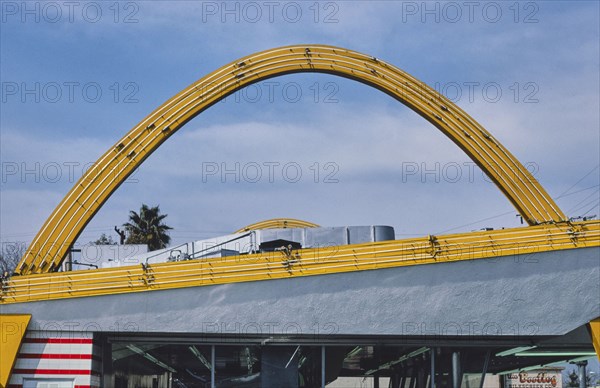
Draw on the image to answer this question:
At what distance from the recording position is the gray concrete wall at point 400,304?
2567 cm

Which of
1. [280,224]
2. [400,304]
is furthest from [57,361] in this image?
[280,224]

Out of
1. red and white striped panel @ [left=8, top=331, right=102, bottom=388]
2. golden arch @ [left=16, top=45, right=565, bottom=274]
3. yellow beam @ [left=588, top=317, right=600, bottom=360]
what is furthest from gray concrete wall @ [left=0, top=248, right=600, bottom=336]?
golden arch @ [left=16, top=45, right=565, bottom=274]

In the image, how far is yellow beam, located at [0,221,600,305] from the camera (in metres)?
25.8

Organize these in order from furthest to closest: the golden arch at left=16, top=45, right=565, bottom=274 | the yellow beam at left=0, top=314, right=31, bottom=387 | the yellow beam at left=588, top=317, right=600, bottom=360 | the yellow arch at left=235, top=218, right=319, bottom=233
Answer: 1. the yellow arch at left=235, top=218, right=319, bottom=233
2. the golden arch at left=16, top=45, right=565, bottom=274
3. the yellow beam at left=588, top=317, right=600, bottom=360
4. the yellow beam at left=0, top=314, right=31, bottom=387

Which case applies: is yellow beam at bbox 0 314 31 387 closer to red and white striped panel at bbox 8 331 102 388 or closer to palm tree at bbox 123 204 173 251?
red and white striped panel at bbox 8 331 102 388

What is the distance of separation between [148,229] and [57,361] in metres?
59.7

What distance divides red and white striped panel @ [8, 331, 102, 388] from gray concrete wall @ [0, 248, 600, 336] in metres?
0.39

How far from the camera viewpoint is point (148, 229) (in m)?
84.7

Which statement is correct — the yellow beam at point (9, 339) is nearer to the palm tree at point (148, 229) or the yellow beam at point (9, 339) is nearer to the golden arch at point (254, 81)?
the golden arch at point (254, 81)

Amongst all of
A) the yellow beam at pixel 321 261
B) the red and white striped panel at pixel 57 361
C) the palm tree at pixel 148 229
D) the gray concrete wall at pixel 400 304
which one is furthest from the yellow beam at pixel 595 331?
the palm tree at pixel 148 229

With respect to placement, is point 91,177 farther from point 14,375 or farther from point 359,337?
point 359,337

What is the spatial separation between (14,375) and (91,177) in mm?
8901

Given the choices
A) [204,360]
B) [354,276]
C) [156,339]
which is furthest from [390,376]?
[156,339]

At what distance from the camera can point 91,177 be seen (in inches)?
1233
